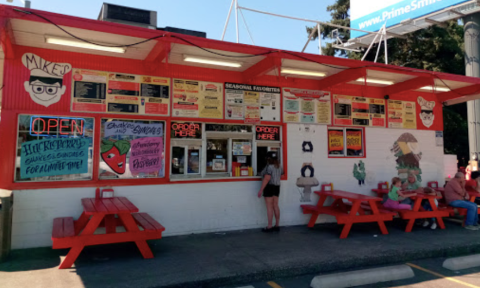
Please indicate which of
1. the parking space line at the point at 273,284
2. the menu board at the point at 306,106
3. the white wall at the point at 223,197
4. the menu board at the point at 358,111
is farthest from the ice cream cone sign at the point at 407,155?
the parking space line at the point at 273,284

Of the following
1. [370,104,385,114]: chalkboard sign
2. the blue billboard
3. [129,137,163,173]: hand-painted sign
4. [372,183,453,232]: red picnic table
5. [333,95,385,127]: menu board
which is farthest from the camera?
the blue billboard

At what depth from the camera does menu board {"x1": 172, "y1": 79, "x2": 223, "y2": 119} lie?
7.00m

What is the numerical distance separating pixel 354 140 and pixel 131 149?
5657 mm

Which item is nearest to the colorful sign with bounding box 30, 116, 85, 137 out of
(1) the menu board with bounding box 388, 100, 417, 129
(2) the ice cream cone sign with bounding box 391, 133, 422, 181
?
(1) the menu board with bounding box 388, 100, 417, 129

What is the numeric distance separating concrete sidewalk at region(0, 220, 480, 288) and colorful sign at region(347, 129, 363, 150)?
2.30m

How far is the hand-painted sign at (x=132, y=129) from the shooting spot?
6.50 m

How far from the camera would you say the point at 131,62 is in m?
6.71

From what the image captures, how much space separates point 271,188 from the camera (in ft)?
23.7

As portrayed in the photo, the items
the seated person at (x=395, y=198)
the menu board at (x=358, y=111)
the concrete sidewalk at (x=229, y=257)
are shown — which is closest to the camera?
the concrete sidewalk at (x=229, y=257)

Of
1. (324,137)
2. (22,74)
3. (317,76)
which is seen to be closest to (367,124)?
(324,137)

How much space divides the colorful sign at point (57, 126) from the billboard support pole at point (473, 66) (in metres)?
11.9

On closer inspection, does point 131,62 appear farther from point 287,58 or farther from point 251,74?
point 287,58

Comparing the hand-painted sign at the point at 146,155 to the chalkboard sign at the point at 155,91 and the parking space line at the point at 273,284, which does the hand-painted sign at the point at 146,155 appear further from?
the parking space line at the point at 273,284

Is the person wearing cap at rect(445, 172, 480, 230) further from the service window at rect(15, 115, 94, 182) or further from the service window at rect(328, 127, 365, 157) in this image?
the service window at rect(15, 115, 94, 182)
